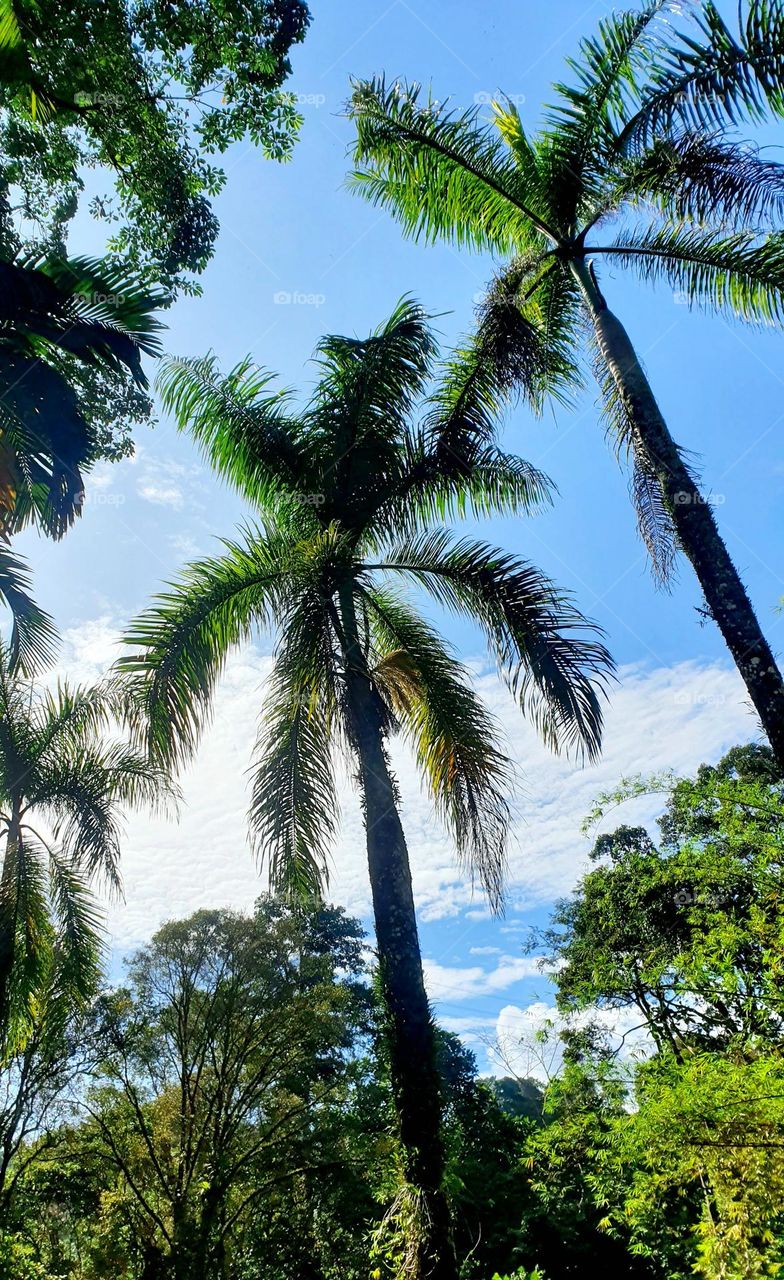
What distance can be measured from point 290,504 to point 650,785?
5067 mm

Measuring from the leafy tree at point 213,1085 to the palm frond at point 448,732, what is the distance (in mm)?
9855

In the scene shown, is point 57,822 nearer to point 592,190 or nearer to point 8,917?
point 8,917

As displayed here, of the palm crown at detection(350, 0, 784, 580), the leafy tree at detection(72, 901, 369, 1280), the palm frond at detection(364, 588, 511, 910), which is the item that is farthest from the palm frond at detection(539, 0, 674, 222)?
the leafy tree at detection(72, 901, 369, 1280)

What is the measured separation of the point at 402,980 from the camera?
582 cm

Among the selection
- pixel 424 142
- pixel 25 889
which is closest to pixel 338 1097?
pixel 25 889

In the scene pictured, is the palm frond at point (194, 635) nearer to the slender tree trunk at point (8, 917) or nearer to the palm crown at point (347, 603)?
the palm crown at point (347, 603)

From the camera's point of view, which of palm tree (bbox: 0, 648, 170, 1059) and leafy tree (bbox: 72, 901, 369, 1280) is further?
leafy tree (bbox: 72, 901, 369, 1280)

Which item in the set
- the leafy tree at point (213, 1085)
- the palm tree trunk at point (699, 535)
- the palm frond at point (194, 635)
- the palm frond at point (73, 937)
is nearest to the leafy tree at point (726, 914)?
the palm tree trunk at point (699, 535)

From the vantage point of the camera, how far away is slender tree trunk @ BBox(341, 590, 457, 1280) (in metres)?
5.03

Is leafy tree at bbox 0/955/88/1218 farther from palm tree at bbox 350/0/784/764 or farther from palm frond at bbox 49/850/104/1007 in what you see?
palm tree at bbox 350/0/784/764

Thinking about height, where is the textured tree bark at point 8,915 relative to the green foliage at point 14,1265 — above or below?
above

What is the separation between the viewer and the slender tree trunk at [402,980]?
Result: 503 centimetres

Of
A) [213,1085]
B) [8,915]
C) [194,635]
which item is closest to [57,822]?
[8,915]

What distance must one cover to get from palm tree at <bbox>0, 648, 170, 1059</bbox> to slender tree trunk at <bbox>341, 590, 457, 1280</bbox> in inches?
171
